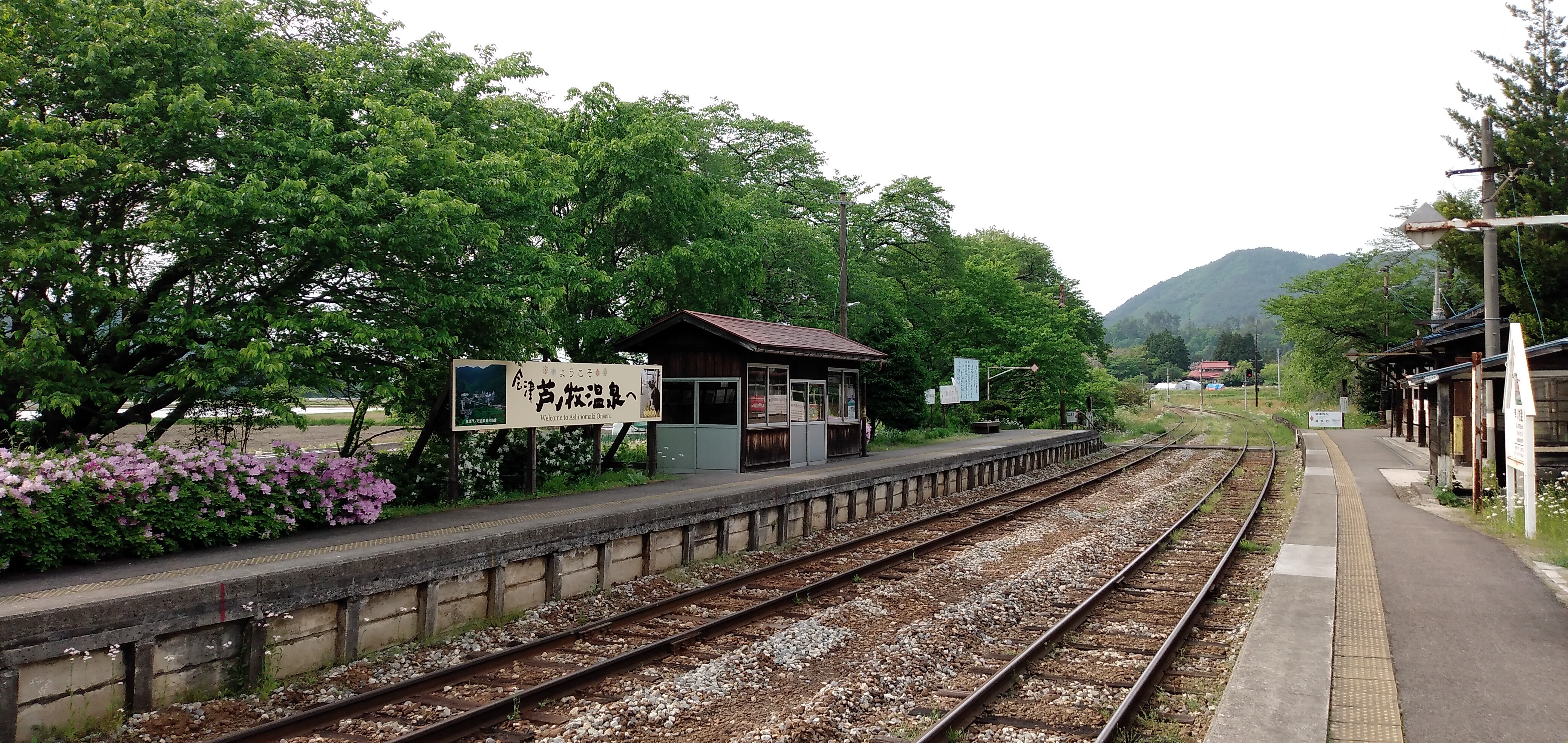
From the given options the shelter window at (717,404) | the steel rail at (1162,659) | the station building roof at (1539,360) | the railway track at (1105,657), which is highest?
the station building roof at (1539,360)

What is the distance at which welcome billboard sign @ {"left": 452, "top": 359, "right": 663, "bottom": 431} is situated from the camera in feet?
36.2

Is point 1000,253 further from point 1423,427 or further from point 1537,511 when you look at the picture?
point 1537,511

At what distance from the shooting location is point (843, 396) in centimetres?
1992

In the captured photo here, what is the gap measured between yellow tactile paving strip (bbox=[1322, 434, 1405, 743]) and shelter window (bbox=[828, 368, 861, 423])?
10.3m

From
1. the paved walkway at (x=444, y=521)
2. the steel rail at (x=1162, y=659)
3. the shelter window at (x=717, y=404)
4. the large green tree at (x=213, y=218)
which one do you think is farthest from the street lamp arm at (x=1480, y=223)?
the large green tree at (x=213, y=218)

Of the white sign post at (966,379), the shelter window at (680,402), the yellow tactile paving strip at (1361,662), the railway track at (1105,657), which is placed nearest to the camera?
the yellow tactile paving strip at (1361,662)

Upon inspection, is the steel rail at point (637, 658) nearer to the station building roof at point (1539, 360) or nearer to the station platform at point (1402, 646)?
the station platform at point (1402, 646)

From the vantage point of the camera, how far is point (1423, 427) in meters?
30.1

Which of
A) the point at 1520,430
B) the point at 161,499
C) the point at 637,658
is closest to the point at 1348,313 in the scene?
the point at 1520,430

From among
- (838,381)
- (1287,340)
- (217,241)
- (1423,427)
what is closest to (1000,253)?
(1287,340)

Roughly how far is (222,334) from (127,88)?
9.72ft

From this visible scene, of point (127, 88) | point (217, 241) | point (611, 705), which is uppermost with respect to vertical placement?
point (127, 88)

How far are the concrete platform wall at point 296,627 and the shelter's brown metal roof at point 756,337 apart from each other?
4.06 meters

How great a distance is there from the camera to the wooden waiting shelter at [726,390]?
622 inches
